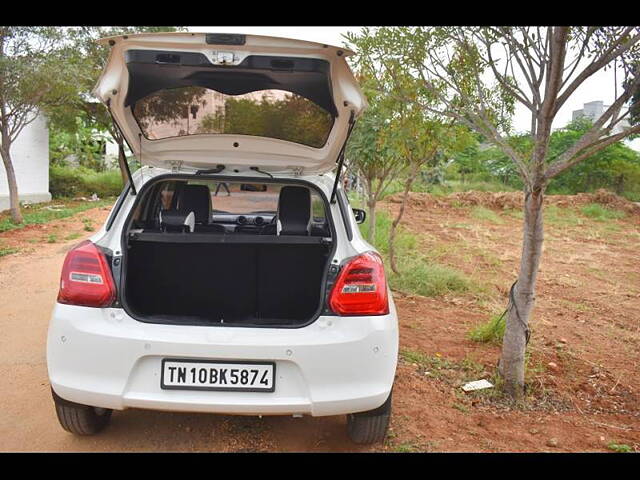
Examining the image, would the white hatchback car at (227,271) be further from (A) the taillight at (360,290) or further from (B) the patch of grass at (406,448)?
(B) the patch of grass at (406,448)

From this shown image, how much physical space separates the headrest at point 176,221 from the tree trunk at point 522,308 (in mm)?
2302

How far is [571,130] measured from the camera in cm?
2572

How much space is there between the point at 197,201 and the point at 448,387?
228cm

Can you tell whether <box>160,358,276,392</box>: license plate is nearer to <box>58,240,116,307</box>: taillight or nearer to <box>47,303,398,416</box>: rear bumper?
<box>47,303,398,416</box>: rear bumper

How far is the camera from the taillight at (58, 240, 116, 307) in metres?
2.76

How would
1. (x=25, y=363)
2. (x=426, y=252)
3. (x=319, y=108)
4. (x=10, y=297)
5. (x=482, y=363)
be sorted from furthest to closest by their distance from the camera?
(x=426, y=252)
(x=10, y=297)
(x=482, y=363)
(x=25, y=363)
(x=319, y=108)

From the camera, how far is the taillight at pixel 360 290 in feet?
9.16

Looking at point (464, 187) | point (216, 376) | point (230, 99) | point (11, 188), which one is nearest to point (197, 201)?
point (230, 99)

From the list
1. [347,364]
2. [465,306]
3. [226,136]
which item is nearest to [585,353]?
[465,306]

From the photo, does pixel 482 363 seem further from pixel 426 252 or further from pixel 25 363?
pixel 426 252

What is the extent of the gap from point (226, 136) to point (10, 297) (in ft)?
13.8

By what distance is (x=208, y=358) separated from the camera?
2.63 metres

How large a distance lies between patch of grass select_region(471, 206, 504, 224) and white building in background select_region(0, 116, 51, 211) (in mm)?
14231

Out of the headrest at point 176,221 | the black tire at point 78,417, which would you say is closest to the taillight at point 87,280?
the black tire at point 78,417
